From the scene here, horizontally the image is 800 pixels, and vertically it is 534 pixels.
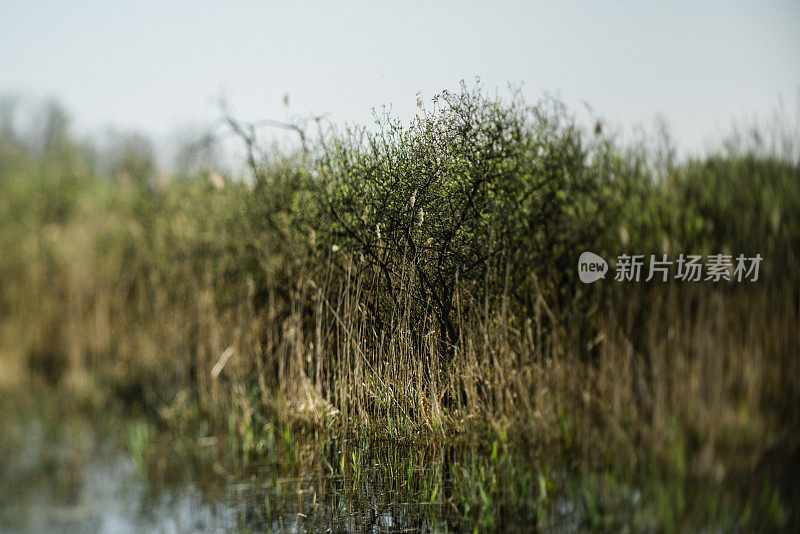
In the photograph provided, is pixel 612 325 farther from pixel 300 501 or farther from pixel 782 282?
pixel 300 501

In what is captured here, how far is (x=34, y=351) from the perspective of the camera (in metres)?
4.54

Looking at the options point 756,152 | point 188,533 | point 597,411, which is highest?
point 756,152

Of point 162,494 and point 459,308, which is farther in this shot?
point 162,494

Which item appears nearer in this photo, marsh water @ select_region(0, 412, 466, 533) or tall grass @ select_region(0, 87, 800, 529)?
tall grass @ select_region(0, 87, 800, 529)

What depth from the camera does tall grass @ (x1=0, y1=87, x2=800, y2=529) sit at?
86.2 inches

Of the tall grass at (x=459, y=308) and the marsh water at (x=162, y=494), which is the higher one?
the tall grass at (x=459, y=308)

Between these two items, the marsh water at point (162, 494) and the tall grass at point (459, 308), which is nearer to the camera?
the tall grass at point (459, 308)

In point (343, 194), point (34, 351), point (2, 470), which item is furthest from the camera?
point (34, 351)

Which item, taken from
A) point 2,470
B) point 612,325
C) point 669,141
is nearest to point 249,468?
point 2,470

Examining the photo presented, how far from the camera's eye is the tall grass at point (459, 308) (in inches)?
86.2

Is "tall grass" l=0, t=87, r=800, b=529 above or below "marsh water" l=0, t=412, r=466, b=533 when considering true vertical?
A: above

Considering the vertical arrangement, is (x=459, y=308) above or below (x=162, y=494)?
above

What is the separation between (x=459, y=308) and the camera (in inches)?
125

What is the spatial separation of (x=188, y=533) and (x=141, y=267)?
2845 millimetres
